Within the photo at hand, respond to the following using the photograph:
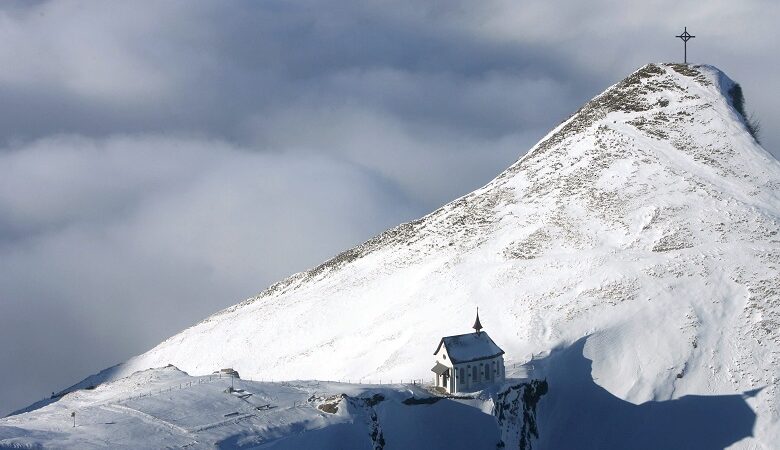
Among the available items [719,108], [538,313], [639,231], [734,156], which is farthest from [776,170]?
[538,313]

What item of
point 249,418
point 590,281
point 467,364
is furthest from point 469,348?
point 249,418

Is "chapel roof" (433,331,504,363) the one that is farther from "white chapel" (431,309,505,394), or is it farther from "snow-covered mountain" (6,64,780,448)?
"snow-covered mountain" (6,64,780,448)

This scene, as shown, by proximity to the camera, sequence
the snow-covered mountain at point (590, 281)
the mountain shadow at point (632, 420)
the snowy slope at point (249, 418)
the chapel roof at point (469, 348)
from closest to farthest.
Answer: the snowy slope at point (249, 418)
the mountain shadow at point (632, 420)
the chapel roof at point (469, 348)
the snow-covered mountain at point (590, 281)

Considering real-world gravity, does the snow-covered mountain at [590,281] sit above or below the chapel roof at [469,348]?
above

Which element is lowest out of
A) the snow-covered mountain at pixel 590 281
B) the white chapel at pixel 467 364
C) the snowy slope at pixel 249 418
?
the snowy slope at pixel 249 418

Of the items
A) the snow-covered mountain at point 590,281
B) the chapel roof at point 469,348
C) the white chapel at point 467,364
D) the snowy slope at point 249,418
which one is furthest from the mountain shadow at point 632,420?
the snowy slope at point 249,418

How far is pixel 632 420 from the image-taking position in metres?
70.1

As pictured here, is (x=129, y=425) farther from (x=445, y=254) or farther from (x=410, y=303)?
(x=445, y=254)

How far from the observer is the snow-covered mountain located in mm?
73688

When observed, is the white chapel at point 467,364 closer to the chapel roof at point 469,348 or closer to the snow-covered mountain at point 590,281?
the chapel roof at point 469,348

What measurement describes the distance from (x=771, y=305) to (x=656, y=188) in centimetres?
2148

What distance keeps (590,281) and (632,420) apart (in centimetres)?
1714

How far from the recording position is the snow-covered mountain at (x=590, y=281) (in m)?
73.7

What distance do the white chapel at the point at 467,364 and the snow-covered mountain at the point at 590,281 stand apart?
437cm
